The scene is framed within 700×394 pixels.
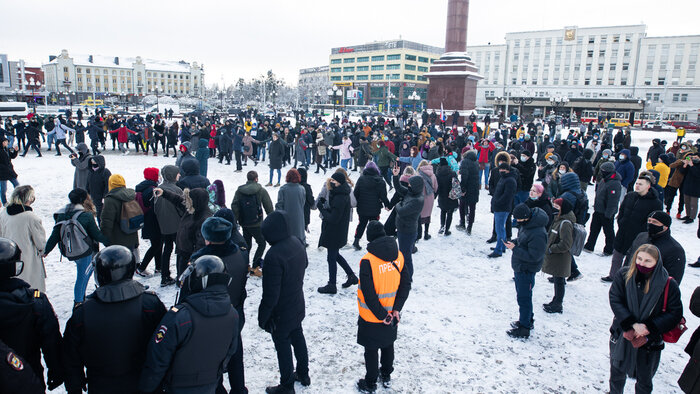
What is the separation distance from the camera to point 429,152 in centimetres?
1230

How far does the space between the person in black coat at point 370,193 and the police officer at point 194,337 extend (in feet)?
15.0

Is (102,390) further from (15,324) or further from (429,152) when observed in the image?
(429,152)

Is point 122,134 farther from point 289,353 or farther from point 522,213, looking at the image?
point 522,213

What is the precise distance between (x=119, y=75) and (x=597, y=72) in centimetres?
12280

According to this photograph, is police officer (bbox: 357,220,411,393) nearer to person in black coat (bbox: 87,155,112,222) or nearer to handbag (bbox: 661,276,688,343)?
handbag (bbox: 661,276,688,343)

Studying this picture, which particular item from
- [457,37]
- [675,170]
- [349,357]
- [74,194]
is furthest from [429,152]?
[457,37]

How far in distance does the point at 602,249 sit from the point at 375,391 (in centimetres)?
668

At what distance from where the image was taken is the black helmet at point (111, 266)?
8.03 ft

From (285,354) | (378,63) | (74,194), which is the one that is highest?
(378,63)

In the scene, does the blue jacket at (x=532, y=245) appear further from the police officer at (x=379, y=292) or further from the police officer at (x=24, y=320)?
the police officer at (x=24, y=320)

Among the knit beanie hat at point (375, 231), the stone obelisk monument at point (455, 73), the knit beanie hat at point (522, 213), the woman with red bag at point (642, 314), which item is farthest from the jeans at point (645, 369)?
the stone obelisk monument at point (455, 73)

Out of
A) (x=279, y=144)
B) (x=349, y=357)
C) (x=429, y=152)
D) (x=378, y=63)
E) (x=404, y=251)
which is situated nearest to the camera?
(x=349, y=357)

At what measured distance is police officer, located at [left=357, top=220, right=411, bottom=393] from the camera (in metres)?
3.62

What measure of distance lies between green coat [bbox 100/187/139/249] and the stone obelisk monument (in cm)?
2607
